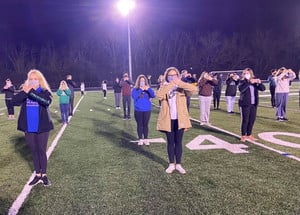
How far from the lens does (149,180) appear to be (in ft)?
20.3

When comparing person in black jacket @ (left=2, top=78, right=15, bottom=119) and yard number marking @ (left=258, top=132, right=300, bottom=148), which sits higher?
person in black jacket @ (left=2, top=78, right=15, bottom=119)

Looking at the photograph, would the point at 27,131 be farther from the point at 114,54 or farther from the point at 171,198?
the point at 114,54

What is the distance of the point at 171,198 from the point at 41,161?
2.42m

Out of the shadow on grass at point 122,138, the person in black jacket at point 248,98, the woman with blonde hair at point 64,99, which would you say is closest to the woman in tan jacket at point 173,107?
the shadow on grass at point 122,138

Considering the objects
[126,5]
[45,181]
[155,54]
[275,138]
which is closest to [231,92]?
[275,138]

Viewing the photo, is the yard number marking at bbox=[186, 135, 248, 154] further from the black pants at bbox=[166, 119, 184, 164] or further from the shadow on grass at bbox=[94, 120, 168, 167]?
the black pants at bbox=[166, 119, 184, 164]

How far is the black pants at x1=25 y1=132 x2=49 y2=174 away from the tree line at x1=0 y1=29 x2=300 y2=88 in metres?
A: 73.6

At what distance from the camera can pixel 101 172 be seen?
6.77 metres

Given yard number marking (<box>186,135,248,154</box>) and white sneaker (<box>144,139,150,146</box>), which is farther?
white sneaker (<box>144,139,150,146</box>)

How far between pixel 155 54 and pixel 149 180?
90.8m

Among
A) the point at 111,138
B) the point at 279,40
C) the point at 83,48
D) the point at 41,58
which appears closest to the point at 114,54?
the point at 83,48

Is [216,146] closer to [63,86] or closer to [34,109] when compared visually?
[34,109]

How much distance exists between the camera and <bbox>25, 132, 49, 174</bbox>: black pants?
19.3ft

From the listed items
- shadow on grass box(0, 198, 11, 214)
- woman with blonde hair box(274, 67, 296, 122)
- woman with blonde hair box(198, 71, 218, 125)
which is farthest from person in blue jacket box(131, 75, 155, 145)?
woman with blonde hair box(274, 67, 296, 122)
